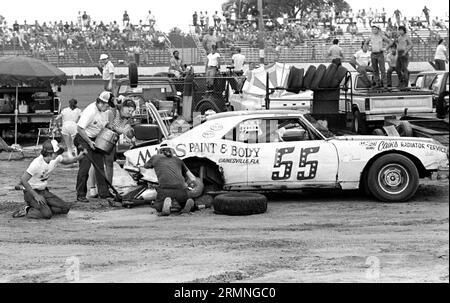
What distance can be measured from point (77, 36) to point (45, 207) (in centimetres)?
2530

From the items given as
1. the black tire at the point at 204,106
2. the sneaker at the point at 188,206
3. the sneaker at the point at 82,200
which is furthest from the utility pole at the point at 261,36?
the sneaker at the point at 188,206

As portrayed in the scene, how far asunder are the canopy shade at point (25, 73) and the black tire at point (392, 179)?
11.9 meters

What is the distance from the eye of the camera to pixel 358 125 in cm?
1617

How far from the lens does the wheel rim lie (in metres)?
12.0

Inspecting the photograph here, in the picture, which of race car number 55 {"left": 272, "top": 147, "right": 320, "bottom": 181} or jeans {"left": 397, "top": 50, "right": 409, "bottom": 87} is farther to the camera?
jeans {"left": 397, "top": 50, "right": 409, "bottom": 87}

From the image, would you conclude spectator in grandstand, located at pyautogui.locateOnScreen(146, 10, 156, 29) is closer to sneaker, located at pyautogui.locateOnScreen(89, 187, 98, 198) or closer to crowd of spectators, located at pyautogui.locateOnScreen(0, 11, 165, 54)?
crowd of spectators, located at pyautogui.locateOnScreen(0, 11, 165, 54)

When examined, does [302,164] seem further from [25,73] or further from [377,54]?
[25,73]

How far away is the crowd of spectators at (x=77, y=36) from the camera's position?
3512 cm

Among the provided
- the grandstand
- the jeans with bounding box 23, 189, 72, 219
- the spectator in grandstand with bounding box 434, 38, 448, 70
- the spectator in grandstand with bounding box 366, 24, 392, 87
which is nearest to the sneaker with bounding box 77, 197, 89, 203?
the jeans with bounding box 23, 189, 72, 219

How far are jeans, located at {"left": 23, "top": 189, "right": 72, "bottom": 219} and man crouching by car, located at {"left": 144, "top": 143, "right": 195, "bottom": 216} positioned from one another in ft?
4.42

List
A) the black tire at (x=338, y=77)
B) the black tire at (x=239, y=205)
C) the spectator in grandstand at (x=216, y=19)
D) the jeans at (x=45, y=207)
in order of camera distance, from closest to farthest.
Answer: the black tire at (x=239, y=205)
the jeans at (x=45, y=207)
the black tire at (x=338, y=77)
the spectator in grandstand at (x=216, y=19)

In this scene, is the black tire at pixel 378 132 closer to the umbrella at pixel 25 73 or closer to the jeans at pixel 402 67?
the jeans at pixel 402 67

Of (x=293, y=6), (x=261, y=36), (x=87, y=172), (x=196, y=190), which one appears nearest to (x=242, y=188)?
(x=196, y=190)
